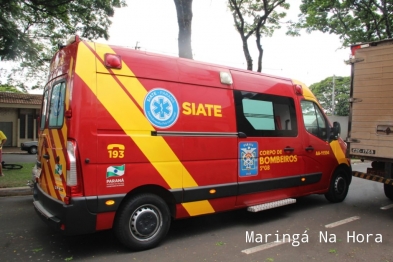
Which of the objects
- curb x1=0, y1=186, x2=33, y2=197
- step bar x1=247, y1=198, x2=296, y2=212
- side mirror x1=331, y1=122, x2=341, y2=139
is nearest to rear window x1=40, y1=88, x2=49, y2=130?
curb x1=0, y1=186, x2=33, y2=197

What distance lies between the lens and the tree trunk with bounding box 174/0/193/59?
8797 mm

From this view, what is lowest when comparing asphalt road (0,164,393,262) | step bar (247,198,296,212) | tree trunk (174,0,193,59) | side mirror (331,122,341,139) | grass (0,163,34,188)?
asphalt road (0,164,393,262)

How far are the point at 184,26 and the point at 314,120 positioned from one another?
454cm

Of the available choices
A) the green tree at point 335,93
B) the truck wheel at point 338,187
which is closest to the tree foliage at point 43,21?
the truck wheel at point 338,187

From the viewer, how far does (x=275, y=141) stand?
5660 mm

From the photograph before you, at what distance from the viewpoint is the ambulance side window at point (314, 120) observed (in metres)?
6.35

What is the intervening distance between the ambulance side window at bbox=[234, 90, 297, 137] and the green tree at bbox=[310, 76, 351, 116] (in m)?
39.3

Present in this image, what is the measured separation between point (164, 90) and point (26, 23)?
14.9 m

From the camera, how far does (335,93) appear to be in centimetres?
4691

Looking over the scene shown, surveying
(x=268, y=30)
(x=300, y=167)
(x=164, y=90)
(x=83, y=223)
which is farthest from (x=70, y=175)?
(x=268, y=30)

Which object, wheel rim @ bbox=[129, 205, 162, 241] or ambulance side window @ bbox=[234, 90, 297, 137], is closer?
wheel rim @ bbox=[129, 205, 162, 241]

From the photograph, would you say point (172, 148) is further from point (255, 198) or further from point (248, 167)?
point (255, 198)

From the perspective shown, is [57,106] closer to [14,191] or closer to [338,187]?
[14,191]

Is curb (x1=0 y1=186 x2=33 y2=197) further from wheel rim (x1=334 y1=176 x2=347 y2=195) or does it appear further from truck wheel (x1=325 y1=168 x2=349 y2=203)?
wheel rim (x1=334 y1=176 x2=347 y2=195)
